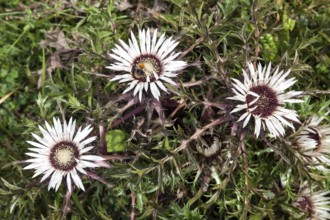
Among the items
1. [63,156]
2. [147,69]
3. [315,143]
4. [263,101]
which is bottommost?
[63,156]

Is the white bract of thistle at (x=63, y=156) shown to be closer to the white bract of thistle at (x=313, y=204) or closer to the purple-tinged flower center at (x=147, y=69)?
the purple-tinged flower center at (x=147, y=69)

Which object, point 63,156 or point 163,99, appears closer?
point 63,156

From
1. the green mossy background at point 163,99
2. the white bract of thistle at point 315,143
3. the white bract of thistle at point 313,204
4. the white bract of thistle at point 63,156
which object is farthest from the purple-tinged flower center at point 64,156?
the white bract of thistle at point 313,204

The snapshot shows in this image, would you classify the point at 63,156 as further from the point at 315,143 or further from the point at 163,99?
the point at 315,143

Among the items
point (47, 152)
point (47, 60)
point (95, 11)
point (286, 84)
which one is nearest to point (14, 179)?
point (47, 152)

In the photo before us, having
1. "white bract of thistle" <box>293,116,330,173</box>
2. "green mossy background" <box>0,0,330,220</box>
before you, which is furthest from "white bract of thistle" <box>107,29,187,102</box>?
"white bract of thistle" <box>293,116,330,173</box>

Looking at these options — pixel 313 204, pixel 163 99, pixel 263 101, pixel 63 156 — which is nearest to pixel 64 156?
pixel 63 156

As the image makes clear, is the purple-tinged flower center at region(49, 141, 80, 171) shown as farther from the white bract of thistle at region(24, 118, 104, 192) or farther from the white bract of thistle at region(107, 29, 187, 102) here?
the white bract of thistle at region(107, 29, 187, 102)
